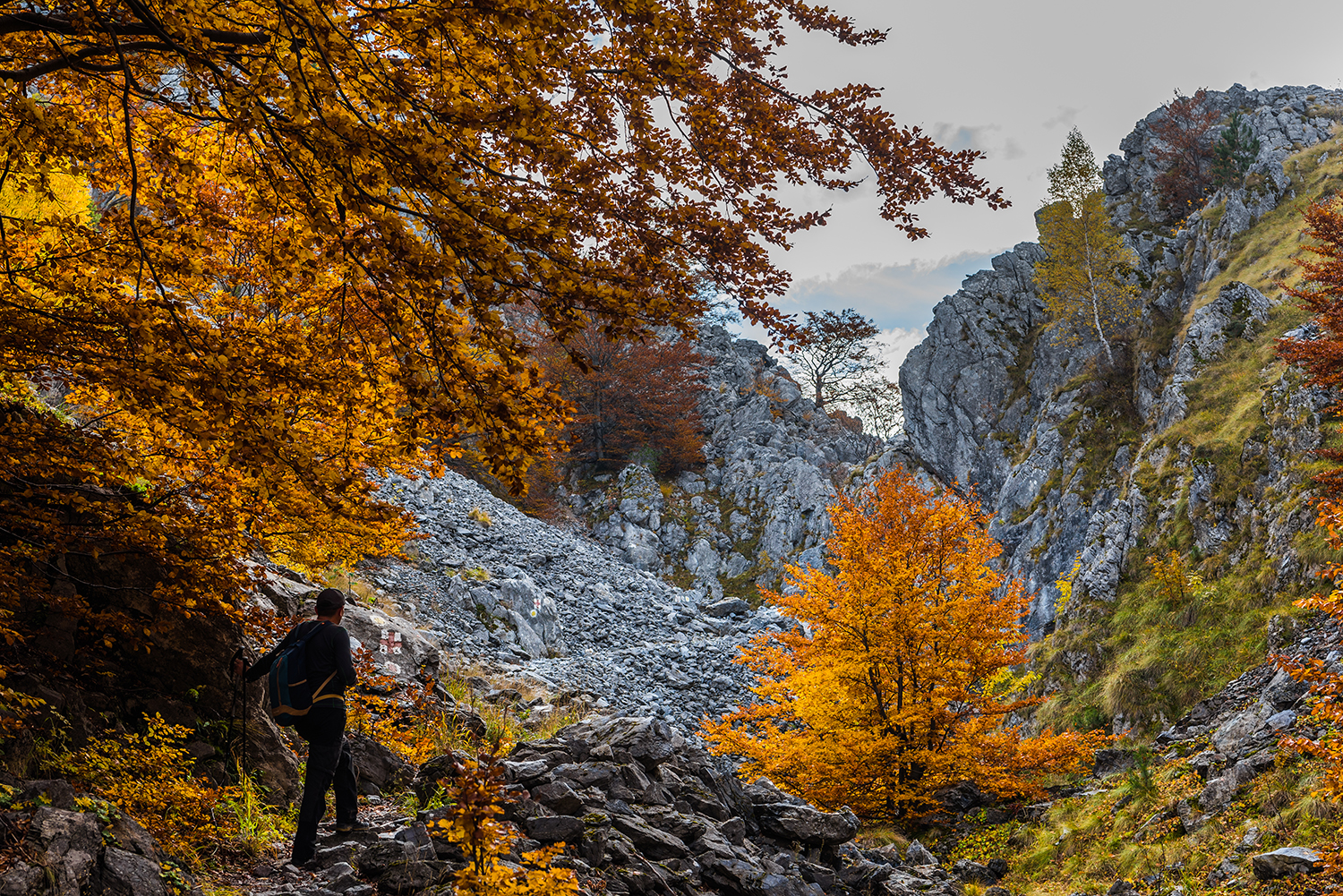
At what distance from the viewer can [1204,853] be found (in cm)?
704

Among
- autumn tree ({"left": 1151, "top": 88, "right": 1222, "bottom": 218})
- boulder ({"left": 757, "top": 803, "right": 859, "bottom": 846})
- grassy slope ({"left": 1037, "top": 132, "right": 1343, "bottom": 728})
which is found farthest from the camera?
autumn tree ({"left": 1151, "top": 88, "right": 1222, "bottom": 218})

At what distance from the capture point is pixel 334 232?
274 centimetres

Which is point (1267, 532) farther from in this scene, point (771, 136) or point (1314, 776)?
point (771, 136)

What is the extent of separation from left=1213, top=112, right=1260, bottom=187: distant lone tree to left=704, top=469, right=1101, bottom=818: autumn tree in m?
27.3

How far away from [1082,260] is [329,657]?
1214 inches

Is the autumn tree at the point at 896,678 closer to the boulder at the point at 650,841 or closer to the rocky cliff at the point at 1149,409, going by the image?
the rocky cliff at the point at 1149,409

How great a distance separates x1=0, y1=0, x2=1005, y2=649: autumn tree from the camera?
9.08ft

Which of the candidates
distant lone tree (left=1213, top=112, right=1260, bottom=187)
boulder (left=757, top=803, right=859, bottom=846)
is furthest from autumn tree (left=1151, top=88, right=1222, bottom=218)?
boulder (left=757, top=803, right=859, bottom=846)

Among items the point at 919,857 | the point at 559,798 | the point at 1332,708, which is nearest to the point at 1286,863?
the point at 1332,708

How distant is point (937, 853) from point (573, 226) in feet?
33.1

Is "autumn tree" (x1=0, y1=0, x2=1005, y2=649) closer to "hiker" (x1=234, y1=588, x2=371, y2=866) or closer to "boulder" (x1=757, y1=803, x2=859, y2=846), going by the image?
"hiker" (x1=234, y1=588, x2=371, y2=866)

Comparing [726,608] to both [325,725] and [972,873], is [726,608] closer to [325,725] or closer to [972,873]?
[972,873]

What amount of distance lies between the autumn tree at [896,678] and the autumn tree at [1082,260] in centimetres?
1899

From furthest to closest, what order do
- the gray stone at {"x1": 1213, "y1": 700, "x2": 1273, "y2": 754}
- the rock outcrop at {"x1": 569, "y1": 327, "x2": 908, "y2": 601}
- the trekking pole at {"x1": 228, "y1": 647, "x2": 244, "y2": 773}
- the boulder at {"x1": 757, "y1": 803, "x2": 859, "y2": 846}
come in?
1. the rock outcrop at {"x1": 569, "y1": 327, "x2": 908, "y2": 601}
2. the gray stone at {"x1": 1213, "y1": 700, "x2": 1273, "y2": 754}
3. the boulder at {"x1": 757, "y1": 803, "x2": 859, "y2": 846}
4. the trekking pole at {"x1": 228, "y1": 647, "x2": 244, "y2": 773}
